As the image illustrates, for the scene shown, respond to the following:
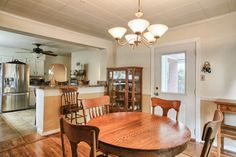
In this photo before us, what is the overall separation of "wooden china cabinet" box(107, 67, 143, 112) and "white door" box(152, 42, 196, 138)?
0.46 m

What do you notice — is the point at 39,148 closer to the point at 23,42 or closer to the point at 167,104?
the point at 167,104

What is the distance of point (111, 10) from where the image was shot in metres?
2.54

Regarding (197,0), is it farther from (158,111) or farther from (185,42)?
(158,111)

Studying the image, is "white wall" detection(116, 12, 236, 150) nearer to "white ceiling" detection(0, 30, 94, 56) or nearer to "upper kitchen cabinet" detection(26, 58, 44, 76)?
"white ceiling" detection(0, 30, 94, 56)

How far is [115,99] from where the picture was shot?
13.5 feet

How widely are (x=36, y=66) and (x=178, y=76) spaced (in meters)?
6.00

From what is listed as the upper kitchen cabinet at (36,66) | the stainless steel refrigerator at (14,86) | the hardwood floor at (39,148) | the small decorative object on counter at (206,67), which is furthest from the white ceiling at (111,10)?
the upper kitchen cabinet at (36,66)

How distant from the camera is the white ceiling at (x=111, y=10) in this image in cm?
226

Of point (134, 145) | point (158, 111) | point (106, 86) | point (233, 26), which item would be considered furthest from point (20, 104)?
point (233, 26)

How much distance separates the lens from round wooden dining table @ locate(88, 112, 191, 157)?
1.08m

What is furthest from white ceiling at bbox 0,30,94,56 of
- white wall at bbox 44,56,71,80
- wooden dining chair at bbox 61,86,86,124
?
wooden dining chair at bbox 61,86,86,124

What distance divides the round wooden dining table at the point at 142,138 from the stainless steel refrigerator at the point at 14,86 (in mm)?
5234

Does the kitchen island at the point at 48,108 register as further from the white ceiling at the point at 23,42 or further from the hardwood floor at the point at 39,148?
the white ceiling at the point at 23,42

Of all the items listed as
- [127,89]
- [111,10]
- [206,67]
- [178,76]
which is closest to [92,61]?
[127,89]
